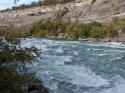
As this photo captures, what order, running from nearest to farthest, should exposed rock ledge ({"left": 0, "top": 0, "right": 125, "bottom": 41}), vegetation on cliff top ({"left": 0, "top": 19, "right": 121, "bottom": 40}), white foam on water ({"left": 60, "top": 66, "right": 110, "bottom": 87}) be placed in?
1. white foam on water ({"left": 60, "top": 66, "right": 110, "bottom": 87})
2. vegetation on cliff top ({"left": 0, "top": 19, "right": 121, "bottom": 40})
3. exposed rock ledge ({"left": 0, "top": 0, "right": 125, "bottom": 41})

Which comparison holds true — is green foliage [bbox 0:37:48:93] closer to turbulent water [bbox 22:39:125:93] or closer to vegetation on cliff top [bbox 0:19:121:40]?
turbulent water [bbox 22:39:125:93]

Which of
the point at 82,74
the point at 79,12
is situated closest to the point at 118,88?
the point at 82,74

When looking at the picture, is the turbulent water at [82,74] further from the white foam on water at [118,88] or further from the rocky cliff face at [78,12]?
the rocky cliff face at [78,12]

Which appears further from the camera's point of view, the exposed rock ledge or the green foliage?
the exposed rock ledge

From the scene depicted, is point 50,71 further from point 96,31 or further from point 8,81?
point 96,31

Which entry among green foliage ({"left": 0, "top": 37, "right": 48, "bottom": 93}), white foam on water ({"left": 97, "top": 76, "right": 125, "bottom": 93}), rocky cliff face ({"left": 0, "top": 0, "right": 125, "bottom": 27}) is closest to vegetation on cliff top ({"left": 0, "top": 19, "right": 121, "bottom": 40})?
rocky cliff face ({"left": 0, "top": 0, "right": 125, "bottom": 27})

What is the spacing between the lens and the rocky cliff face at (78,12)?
344ft

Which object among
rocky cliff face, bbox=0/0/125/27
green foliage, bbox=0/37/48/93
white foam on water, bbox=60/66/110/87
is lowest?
rocky cliff face, bbox=0/0/125/27

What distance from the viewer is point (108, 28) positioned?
238ft

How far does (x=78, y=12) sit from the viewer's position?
380 ft

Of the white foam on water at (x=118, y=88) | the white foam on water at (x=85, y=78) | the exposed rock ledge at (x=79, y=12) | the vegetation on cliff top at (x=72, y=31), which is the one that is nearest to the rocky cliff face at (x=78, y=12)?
the exposed rock ledge at (x=79, y=12)

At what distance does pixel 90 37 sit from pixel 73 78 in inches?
1866

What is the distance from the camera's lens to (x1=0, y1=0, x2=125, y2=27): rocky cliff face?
4129 inches

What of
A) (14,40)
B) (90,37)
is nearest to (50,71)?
(14,40)
